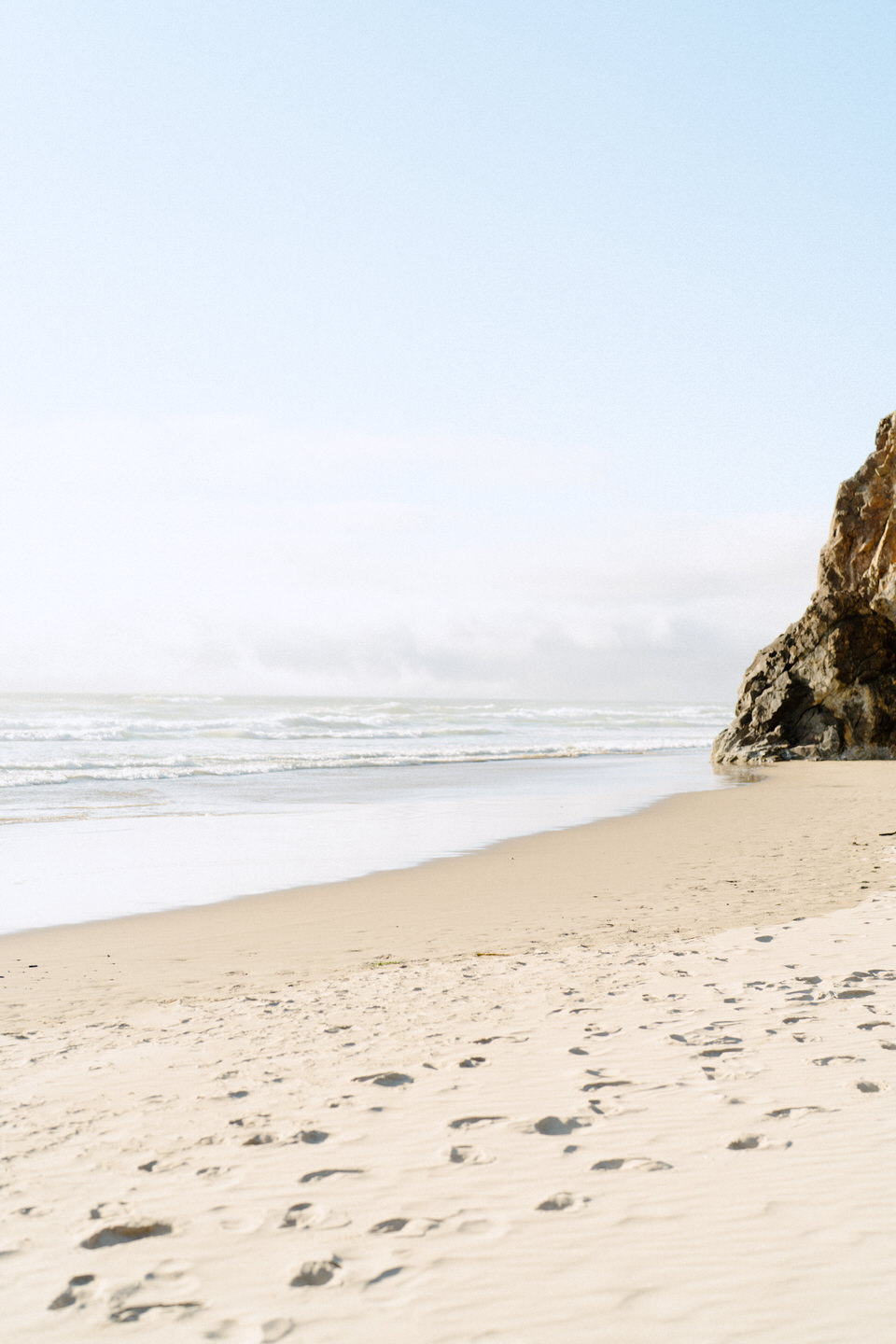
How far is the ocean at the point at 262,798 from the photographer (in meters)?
10.4

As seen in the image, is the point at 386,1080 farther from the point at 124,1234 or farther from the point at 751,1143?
the point at 751,1143

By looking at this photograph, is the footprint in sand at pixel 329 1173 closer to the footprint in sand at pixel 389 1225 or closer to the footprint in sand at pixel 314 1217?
the footprint in sand at pixel 314 1217

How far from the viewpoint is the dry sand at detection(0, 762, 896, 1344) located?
263 centimetres

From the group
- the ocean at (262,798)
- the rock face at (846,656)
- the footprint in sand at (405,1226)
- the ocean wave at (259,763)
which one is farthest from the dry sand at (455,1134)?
the rock face at (846,656)

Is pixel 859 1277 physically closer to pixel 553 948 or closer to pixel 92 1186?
pixel 92 1186

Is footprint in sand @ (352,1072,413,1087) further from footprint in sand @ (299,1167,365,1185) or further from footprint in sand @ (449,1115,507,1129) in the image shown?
footprint in sand @ (299,1167,365,1185)

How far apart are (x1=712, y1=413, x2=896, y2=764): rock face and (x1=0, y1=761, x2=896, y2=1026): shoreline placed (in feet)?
43.0

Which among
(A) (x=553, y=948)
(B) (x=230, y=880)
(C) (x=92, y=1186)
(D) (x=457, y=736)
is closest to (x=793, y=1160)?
(C) (x=92, y=1186)

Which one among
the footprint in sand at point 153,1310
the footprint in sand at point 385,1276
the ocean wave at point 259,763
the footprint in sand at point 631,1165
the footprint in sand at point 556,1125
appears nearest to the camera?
the footprint in sand at point 153,1310

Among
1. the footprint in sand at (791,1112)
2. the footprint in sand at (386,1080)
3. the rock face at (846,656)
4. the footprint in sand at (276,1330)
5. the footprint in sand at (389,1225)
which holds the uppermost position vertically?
the rock face at (846,656)

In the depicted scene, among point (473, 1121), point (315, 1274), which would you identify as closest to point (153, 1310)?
point (315, 1274)

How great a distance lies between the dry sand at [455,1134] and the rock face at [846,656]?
1918 cm

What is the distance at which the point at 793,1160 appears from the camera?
340 cm

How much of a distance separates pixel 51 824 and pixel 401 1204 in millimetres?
12678
